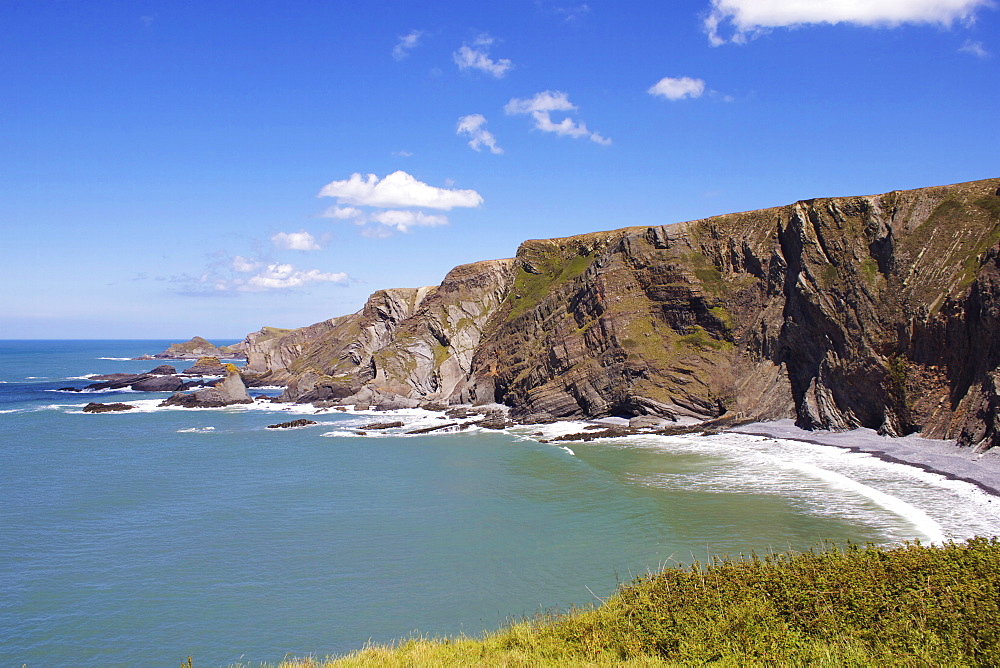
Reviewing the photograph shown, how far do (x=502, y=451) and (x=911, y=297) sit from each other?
28524mm

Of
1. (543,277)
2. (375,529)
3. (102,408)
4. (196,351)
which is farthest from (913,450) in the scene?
(196,351)

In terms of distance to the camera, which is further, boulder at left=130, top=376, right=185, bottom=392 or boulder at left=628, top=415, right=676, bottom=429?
boulder at left=130, top=376, right=185, bottom=392

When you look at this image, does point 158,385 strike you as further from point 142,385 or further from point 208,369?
point 208,369

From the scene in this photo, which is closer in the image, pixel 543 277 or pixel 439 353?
pixel 543 277

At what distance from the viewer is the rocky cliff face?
3622 cm

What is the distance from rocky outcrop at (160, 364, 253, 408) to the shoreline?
2313 inches

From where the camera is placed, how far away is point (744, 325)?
168 feet

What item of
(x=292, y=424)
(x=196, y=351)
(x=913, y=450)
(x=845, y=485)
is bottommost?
(x=845, y=485)

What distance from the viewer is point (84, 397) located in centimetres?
7994

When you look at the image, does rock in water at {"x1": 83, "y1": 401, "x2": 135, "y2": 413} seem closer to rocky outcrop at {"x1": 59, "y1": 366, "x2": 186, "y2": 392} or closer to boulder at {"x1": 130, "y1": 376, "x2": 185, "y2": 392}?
boulder at {"x1": 130, "y1": 376, "x2": 185, "y2": 392}

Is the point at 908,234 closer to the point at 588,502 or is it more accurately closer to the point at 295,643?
the point at 588,502

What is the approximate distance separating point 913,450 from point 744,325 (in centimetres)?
1926

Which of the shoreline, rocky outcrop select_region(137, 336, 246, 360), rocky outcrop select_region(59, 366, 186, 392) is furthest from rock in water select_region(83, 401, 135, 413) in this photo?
rocky outcrop select_region(137, 336, 246, 360)

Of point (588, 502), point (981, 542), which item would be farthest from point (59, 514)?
point (981, 542)
